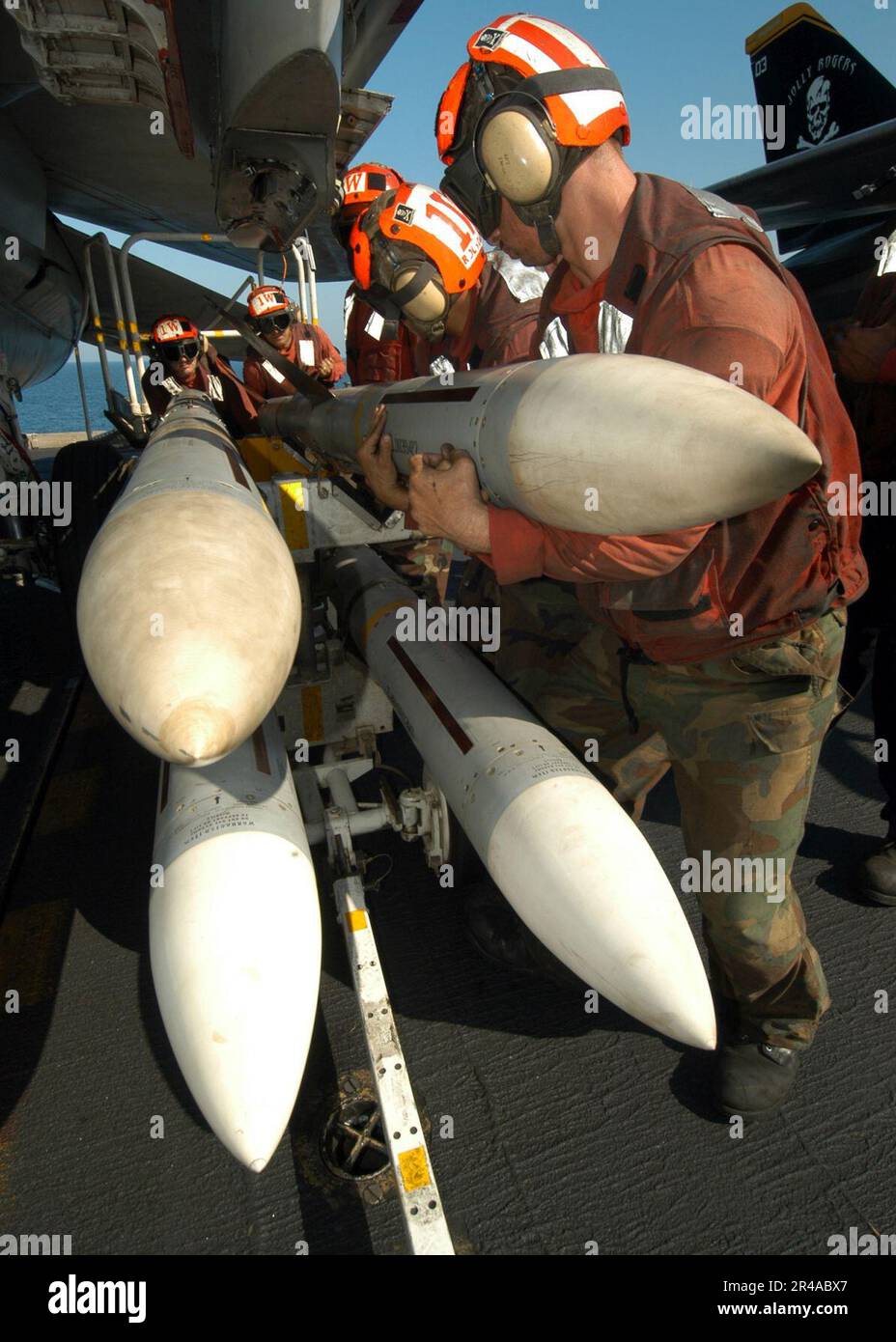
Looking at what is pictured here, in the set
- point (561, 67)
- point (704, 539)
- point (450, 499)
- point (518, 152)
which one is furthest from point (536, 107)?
point (704, 539)

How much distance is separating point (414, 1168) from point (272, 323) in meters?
7.92

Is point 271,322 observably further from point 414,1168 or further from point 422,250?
point 414,1168

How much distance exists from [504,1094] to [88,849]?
9.91 ft

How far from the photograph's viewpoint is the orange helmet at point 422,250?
3.93 metres

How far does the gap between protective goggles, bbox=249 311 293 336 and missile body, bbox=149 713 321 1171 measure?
21.9 feet

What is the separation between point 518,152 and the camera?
2414 mm

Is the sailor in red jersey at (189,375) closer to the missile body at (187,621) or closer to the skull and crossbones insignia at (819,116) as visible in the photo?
the missile body at (187,621)

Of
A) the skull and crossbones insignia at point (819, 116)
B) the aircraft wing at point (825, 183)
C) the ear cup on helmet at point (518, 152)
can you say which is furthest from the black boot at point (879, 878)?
the skull and crossbones insignia at point (819, 116)

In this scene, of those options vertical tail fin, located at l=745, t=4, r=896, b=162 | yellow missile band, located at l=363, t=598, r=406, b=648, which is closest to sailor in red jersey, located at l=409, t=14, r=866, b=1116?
yellow missile band, located at l=363, t=598, r=406, b=648

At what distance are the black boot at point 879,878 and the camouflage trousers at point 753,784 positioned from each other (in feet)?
3.88

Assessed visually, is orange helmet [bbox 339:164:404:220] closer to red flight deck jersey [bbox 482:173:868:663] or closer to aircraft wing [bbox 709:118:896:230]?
red flight deck jersey [bbox 482:173:868:663]
